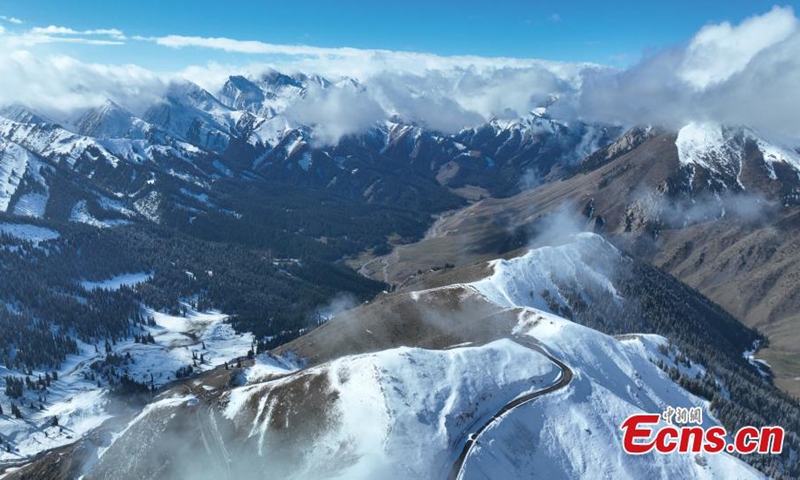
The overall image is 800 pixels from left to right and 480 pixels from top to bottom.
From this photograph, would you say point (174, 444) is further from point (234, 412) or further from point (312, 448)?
point (312, 448)

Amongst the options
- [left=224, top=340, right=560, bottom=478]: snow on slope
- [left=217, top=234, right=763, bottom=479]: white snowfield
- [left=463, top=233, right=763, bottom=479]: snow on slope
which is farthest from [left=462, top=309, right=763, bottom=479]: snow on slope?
[left=224, top=340, right=560, bottom=478]: snow on slope

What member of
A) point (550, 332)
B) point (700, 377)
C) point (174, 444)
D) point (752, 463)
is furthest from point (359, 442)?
point (700, 377)

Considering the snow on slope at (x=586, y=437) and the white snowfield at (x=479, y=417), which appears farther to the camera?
the snow on slope at (x=586, y=437)

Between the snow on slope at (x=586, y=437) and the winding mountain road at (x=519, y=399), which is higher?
the winding mountain road at (x=519, y=399)

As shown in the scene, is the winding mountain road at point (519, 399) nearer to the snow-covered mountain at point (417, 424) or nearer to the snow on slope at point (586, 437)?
the snow-covered mountain at point (417, 424)

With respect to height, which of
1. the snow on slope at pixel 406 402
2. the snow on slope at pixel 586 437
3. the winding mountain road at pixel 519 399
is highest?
the snow on slope at pixel 406 402

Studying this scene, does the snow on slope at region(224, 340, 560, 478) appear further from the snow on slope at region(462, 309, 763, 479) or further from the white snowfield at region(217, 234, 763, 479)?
the snow on slope at region(462, 309, 763, 479)

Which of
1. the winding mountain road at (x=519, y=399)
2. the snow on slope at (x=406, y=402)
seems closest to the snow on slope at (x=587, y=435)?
the winding mountain road at (x=519, y=399)
